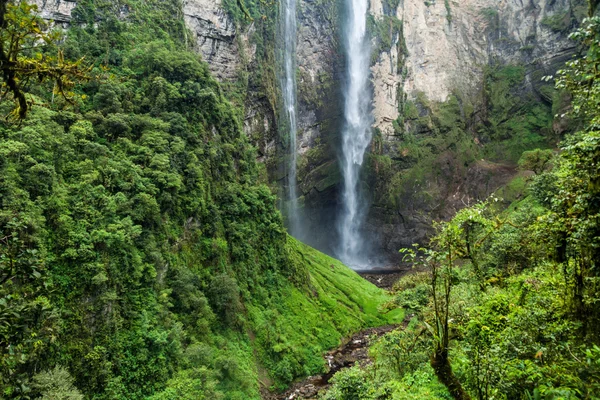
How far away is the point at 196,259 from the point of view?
25.9 m

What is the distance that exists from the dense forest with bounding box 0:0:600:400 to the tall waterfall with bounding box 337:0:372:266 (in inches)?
840

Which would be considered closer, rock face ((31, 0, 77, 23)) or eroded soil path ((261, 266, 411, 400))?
eroded soil path ((261, 266, 411, 400))

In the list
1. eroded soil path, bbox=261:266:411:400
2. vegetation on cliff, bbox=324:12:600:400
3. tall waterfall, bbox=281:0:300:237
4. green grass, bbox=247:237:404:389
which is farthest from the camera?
tall waterfall, bbox=281:0:300:237

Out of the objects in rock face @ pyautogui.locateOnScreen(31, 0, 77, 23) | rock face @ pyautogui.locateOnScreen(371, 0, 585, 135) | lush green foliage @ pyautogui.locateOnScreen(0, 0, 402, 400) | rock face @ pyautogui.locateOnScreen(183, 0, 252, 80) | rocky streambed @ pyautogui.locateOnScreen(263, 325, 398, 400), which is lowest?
rocky streambed @ pyautogui.locateOnScreen(263, 325, 398, 400)

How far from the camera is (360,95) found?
2400 inches

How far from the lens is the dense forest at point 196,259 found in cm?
480

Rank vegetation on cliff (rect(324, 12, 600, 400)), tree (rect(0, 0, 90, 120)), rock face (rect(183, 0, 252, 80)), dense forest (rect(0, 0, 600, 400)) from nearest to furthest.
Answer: tree (rect(0, 0, 90, 120))
vegetation on cliff (rect(324, 12, 600, 400))
dense forest (rect(0, 0, 600, 400))
rock face (rect(183, 0, 252, 80))

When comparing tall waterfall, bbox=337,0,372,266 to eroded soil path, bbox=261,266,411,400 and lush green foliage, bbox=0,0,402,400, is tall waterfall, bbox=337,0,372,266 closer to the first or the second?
lush green foliage, bbox=0,0,402,400

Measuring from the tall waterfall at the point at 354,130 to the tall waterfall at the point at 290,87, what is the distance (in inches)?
373

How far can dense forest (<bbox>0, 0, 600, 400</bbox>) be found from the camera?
4805mm

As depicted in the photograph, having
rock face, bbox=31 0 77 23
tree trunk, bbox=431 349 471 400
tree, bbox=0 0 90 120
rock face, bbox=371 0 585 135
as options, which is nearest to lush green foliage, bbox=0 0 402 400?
rock face, bbox=31 0 77 23

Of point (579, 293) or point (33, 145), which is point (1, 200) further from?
point (579, 293)

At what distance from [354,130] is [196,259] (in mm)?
41420

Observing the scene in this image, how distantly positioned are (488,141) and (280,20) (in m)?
39.1
